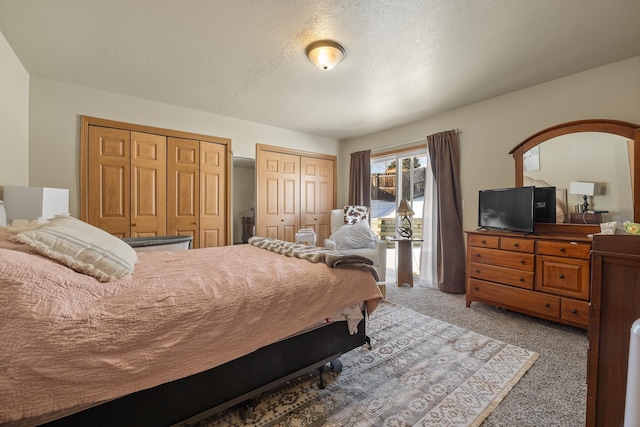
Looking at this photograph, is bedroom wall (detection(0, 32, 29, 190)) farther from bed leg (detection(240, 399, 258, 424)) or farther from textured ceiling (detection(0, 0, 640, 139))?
bed leg (detection(240, 399, 258, 424))

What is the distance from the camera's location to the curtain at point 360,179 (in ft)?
16.3

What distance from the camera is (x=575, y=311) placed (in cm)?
228

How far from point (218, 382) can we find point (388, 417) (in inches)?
36.5

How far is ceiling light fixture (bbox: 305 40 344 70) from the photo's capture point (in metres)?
2.20

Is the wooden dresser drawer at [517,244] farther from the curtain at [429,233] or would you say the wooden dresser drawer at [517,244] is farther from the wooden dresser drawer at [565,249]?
the curtain at [429,233]

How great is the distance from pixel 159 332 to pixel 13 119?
290cm

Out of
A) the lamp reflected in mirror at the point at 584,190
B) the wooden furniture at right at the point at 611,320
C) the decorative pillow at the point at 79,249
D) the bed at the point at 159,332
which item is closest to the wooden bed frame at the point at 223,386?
the bed at the point at 159,332

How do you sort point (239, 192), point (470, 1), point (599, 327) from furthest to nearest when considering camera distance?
1. point (239, 192)
2. point (470, 1)
3. point (599, 327)

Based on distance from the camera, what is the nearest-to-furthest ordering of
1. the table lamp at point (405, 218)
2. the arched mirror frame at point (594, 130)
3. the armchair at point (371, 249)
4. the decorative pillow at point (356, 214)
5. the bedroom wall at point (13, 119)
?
the bedroom wall at point (13, 119)
the arched mirror frame at point (594, 130)
the armchair at point (371, 249)
the table lamp at point (405, 218)
the decorative pillow at point (356, 214)

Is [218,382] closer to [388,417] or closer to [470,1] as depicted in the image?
[388,417]

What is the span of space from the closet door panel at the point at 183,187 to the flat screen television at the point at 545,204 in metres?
4.27

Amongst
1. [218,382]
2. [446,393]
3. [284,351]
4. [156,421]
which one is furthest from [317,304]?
[446,393]

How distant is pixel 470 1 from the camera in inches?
69.4

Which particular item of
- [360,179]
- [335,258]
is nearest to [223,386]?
[335,258]
